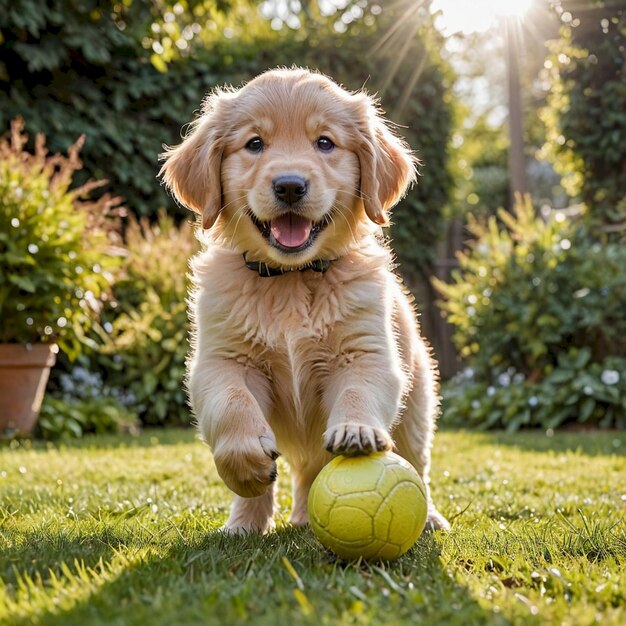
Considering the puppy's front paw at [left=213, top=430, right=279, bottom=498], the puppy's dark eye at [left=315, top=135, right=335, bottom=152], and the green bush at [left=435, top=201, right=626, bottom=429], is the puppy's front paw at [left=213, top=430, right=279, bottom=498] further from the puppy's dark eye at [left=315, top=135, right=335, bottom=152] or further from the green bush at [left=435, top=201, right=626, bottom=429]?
the green bush at [left=435, top=201, right=626, bottom=429]

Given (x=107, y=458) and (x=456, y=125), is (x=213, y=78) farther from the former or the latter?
(x=107, y=458)

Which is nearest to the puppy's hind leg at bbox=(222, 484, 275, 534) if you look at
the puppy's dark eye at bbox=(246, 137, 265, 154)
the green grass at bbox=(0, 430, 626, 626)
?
the green grass at bbox=(0, 430, 626, 626)

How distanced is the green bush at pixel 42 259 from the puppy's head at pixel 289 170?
124 inches

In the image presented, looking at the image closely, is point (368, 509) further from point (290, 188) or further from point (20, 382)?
point (20, 382)

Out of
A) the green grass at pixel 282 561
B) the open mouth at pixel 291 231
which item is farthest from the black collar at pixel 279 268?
the green grass at pixel 282 561

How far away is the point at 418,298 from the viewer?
11.4 metres

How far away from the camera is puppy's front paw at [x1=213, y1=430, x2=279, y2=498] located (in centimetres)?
260

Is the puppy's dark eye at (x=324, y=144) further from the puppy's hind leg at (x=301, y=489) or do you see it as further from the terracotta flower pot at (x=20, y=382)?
the terracotta flower pot at (x=20, y=382)

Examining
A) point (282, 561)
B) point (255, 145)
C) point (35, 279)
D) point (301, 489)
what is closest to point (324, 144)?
point (255, 145)

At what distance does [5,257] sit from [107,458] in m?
1.76

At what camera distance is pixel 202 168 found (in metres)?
3.27

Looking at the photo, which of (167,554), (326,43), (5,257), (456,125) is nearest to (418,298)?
(456,125)

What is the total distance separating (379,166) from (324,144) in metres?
0.28

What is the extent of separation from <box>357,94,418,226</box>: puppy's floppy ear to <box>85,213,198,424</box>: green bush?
4.32 meters
